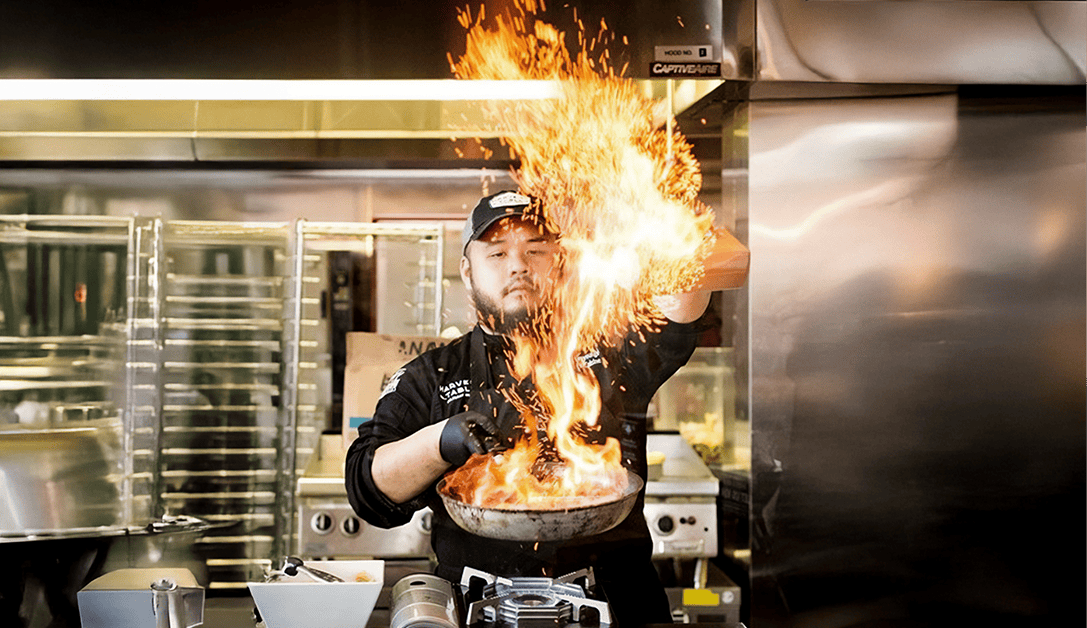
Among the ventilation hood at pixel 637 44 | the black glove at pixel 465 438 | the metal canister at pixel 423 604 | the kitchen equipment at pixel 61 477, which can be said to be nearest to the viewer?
the metal canister at pixel 423 604

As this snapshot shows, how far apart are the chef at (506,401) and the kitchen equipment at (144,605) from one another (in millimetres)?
602

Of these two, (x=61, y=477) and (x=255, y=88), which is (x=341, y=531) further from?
(x=255, y=88)

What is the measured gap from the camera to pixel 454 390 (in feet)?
8.38

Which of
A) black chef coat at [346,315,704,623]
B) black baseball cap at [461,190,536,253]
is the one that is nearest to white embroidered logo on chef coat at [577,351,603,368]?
black chef coat at [346,315,704,623]

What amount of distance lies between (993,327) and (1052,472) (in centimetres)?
50

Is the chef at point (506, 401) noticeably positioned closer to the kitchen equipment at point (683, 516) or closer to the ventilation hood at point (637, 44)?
the kitchen equipment at point (683, 516)

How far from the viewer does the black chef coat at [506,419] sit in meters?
2.49

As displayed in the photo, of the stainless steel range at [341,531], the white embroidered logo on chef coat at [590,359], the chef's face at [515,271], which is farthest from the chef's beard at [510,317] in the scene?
the stainless steel range at [341,531]

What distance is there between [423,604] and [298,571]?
0.40 meters

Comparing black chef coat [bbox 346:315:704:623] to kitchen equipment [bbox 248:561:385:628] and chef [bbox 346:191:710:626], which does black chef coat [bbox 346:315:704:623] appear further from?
kitchen equipment [bbox 248:561:385:628]

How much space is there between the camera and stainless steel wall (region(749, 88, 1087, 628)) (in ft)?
8.55

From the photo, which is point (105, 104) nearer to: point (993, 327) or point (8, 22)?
point (8, 22)

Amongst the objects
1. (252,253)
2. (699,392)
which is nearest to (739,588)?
(699,392)

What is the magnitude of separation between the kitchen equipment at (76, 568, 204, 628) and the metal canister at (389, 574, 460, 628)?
0.48 meters
